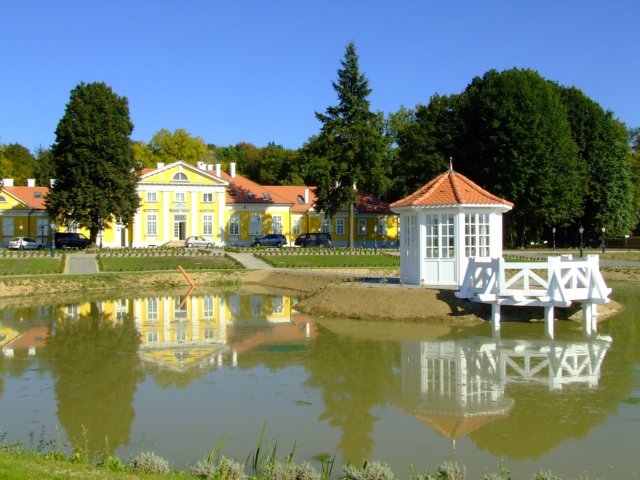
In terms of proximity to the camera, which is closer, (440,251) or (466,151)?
(440,251)

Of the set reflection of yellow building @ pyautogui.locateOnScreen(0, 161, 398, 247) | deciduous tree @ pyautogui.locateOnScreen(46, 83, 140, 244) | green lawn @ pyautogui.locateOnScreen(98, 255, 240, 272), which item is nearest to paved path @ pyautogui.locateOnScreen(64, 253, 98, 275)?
green lawn @ pyautogui.locateOnScreen(98, 255, 240, 272)

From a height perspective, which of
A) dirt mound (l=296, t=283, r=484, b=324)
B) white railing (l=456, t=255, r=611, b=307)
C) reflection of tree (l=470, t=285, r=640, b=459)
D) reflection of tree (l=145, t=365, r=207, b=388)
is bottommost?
reflection of tree (l=470, t=285, r=640, b=459)

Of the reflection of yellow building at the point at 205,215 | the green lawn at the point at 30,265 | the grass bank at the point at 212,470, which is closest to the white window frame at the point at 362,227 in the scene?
the reflection of yellow building at the point at 205,215

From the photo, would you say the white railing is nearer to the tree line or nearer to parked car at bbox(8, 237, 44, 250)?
the tree line

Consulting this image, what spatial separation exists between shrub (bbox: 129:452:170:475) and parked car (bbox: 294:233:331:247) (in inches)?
2049

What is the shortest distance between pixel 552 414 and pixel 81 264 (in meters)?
34.2

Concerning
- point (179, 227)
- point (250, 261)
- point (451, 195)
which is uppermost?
point (179, 227)

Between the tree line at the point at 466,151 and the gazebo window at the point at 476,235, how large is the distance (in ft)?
84.9

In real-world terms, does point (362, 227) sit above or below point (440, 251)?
above

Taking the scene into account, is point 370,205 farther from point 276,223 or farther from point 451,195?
point 451,195

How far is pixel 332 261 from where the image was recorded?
43438 mm

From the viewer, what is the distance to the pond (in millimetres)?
9930

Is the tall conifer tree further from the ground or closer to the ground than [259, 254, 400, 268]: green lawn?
further from the ground

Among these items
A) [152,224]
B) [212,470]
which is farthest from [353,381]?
[152,224]
